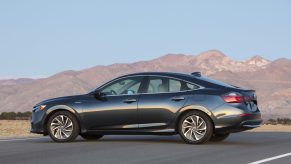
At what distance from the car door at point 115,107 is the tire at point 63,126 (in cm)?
27

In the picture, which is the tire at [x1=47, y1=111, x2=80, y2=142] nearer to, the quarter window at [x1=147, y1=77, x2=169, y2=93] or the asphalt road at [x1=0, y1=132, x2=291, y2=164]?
the asphalt road at [x1=0, y1=132, x2=291, y2=164]

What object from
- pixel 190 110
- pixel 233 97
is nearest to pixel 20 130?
pixel 190 110

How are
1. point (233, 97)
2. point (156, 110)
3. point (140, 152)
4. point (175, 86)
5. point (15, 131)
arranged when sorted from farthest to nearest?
point (15, 131), point (175, 86), point (156, 110), point (233, 97), point (140, 152)

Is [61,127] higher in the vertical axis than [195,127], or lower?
higher

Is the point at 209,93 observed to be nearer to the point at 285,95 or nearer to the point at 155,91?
the point at 155,91

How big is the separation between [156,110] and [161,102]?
199 millimetres

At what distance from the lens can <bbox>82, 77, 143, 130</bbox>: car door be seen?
15.2m

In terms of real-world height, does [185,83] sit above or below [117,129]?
above

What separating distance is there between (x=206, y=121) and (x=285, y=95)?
18722cm

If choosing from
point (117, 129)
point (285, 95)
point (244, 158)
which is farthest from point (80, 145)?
point (285, 95)

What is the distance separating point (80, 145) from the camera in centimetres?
1480

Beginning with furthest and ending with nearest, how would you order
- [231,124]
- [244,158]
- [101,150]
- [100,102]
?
[100,102] < [231,124] < [101,150] < [244,158]

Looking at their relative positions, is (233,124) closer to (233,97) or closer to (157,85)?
(233,97)

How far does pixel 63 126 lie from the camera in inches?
615
